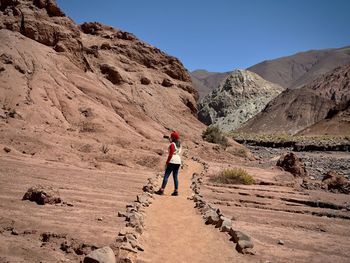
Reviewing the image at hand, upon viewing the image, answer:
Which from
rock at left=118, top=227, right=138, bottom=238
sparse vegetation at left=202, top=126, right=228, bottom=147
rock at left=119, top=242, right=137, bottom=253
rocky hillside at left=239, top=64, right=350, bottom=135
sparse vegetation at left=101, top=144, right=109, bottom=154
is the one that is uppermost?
rocky hillside at left=239, top=64, right=350, bottom=135

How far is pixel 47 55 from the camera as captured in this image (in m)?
28.7

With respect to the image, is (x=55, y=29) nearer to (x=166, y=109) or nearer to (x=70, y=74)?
(x=70, y=74)

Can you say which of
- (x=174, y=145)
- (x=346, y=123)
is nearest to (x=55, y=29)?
(x=174, y=145)

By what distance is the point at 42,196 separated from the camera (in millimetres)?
7395

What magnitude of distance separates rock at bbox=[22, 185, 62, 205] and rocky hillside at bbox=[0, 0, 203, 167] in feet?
22.8

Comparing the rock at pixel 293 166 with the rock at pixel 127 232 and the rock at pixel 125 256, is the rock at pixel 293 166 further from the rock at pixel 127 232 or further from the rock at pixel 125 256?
the rock at pixel 125 256

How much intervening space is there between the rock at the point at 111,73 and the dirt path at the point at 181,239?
29.2m

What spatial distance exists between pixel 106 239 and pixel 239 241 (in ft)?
6.56

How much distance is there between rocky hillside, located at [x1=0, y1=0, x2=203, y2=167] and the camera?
16969 mm

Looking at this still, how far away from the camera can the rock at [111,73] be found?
3716cm

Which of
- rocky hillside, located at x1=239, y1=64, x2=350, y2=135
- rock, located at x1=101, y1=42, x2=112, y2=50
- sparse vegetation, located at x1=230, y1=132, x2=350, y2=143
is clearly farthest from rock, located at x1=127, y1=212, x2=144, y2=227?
rocky hillside, located at x1=239, y1=64, x2=350, y2=135

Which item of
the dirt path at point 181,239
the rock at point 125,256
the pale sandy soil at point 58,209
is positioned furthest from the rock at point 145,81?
the rock at point 125,256

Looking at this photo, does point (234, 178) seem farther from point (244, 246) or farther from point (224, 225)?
point (244, 246)

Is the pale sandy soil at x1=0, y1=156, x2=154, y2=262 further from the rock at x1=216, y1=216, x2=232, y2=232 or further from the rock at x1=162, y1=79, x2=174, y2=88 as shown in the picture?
the rock at x1=162, y1=79, x2=174, y2=88
